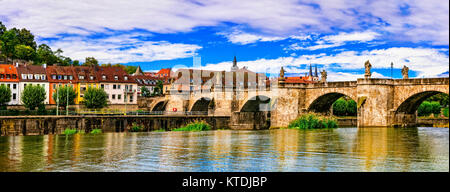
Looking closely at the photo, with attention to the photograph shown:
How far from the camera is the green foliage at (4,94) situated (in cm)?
6975

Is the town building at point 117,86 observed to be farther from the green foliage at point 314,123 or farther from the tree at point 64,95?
the green foliage at point 314,123

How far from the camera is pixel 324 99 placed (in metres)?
46.9

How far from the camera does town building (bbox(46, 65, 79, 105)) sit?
265 ft

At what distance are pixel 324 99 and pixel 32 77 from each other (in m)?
53.8

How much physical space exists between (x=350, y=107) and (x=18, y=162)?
6002 centimetres

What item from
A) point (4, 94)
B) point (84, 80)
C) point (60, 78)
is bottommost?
point (4, 94)

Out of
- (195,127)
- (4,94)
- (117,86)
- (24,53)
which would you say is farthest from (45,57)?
(195,127)

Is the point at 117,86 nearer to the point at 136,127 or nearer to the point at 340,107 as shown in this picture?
the point at 340,107

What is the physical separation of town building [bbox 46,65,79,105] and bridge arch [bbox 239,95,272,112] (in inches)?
1413

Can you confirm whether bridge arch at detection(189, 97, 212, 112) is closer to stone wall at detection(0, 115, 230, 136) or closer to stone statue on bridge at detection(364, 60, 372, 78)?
stone wall at detection(0, 115, 230, 136)

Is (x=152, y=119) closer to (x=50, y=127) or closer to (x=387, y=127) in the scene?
(x=50, y=127)

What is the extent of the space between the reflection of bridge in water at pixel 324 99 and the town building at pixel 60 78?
27694 mm
